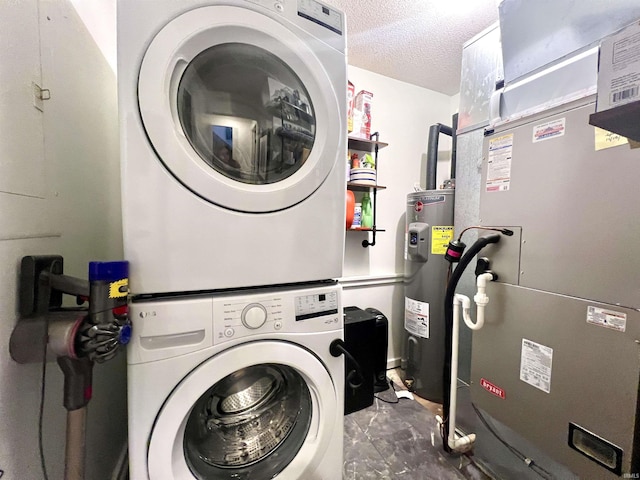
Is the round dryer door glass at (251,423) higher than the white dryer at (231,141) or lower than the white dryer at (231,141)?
lower

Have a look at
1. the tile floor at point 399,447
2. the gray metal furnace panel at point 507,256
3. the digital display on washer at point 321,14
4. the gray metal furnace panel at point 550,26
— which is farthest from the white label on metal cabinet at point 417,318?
the digital display on washer at point 321,14

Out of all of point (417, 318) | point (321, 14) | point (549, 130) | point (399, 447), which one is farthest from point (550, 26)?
point (399, 447)

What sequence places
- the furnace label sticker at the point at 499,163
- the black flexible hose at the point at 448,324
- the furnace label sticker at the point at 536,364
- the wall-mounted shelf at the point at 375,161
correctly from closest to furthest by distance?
the furnace label sticker at the point at 536,364 < the furnace label sticker at the point at 499,163 < the black flexible hose at the point at 448,324 < the wall-mounted shelf at the point at 375,161

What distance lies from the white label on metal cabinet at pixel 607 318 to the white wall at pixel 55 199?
1394 mm

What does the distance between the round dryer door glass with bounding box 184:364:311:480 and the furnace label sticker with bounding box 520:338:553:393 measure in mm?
753

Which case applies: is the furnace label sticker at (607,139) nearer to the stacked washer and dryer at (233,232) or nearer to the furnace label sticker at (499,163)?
the furnace label sticker at (499,163)

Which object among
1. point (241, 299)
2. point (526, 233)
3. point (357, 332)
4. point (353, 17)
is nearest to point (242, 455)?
point (241, 299)

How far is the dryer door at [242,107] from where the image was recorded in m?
0.59

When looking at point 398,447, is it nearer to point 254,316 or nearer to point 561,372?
point 561,372

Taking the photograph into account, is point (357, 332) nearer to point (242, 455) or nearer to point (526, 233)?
point (242, 455)

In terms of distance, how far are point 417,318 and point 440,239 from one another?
550 mm

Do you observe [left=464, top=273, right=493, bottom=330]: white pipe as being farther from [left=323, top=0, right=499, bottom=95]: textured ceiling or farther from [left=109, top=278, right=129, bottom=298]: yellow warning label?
[left=323, top=0, right=499, bottom=95]: textured ceiling

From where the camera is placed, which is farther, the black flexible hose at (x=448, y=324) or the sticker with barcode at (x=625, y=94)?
the black flexible hose at (x=448, y=324)

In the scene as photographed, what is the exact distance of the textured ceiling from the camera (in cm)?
131
